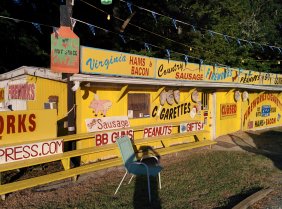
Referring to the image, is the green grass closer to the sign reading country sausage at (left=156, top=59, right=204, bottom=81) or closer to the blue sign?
the sign reading country sausage at (left=156, top=59, right=204, bottom=81)

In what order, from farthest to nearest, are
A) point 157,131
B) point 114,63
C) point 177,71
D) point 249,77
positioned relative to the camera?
point 249,77, point 177,71, point 157,131, point 114,63

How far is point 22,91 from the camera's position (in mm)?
10680

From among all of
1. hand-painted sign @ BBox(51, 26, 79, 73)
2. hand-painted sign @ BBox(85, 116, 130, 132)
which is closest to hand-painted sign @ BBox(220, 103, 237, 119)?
hand-painted sign @ BBox(85, 116, 130, 132)

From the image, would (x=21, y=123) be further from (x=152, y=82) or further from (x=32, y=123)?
(x=152, y=82)

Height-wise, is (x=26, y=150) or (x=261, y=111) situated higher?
(x=261, y=111)

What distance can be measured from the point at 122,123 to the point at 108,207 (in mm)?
5003

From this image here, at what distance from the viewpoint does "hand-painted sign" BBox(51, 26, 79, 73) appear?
862 cm

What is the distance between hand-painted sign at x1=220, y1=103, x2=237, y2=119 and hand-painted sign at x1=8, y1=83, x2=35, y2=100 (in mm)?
8144

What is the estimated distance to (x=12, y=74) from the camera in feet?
35.3

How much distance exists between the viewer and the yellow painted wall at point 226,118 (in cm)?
1558

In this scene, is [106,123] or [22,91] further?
[106,123]

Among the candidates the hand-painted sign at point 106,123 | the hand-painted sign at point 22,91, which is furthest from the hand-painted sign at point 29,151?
the hand-painted sign at point 22,91

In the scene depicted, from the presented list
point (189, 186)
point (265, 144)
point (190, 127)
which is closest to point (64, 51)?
point (189, 186)

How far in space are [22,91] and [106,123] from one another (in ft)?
8.11
